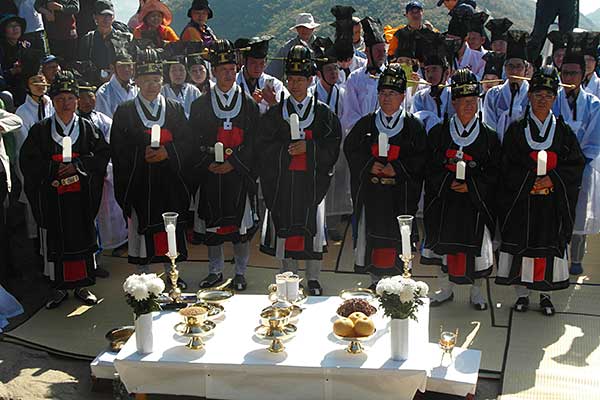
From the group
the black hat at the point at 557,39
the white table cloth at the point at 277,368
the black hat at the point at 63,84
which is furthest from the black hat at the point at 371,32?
the white table cloth at the point at 277,368

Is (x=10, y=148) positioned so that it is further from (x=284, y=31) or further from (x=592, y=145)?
(x=284, y=31)

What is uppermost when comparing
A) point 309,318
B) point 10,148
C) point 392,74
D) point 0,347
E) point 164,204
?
point 392,74

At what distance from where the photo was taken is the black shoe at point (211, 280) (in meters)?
7.52

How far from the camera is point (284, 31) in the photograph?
22.9 meters

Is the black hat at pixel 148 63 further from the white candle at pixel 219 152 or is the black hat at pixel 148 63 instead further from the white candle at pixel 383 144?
the white candle at pixel 383 144

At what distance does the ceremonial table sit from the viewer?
15.6 ft

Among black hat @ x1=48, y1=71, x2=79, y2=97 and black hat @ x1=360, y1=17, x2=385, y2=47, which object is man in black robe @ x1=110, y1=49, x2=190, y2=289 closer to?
black hat @ x1=48, y1=71, x2=79, y2=97

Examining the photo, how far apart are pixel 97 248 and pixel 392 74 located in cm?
334

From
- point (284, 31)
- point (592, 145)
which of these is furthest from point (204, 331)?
point (284, 31)

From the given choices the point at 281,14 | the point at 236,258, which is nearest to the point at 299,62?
the point at 236,258

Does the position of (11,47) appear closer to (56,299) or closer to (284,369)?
(56,299)

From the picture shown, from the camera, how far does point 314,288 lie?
7.26 m

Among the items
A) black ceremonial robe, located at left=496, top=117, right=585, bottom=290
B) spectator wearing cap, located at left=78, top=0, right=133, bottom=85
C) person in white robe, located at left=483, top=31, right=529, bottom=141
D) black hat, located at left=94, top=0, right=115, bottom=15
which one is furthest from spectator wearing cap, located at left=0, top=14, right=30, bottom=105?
black ceremonial robe, located at left=496, top=117, right=585, bottom=290

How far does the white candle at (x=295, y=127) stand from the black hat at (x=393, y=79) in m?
0.82
